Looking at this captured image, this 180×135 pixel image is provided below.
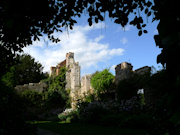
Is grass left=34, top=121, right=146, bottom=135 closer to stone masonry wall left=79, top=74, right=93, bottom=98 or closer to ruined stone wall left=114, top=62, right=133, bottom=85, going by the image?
ruined stone wall left=114, top=62, right=133, bottom=85

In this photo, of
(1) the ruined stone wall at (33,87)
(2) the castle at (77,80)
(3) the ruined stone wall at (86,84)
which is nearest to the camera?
(2) the castle at (77,80)

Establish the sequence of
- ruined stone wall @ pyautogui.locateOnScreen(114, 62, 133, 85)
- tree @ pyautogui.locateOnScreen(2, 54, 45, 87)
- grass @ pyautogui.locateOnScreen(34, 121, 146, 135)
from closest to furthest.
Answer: grass @ pyautogui.locateOnScreen(34, 121, 146, 135), ruined stone wall @ pyautogui.locateOnScreen(114, 62, 133, 85), tree @ pyautogui.locateOnScreen(2, 54, 45, 87)

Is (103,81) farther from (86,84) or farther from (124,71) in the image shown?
(86,84)

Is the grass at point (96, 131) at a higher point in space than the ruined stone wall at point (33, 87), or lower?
lower

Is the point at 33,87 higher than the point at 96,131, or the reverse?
the point at 33,87

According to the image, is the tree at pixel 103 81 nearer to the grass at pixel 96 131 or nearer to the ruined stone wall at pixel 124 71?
the ruined stone wall at pixel 124 71

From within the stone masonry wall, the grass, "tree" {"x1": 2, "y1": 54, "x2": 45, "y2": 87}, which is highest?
"tree" {"x1": 2, "y1": 54, "x2": 45, "y2": 87}

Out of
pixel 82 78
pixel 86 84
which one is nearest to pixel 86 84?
pixel 86 84

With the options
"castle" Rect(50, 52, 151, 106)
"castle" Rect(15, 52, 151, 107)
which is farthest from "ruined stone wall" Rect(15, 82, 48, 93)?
"castle" Rect(50, 52, 151, 106)

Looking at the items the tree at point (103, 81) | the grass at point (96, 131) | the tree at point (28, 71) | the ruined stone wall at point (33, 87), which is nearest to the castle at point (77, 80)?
the ruined stone wall at point (33, 87)

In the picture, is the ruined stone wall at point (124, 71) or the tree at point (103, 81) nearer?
the ruined stone wall at point (124, 71)

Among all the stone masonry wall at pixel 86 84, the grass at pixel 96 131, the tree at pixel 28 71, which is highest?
the tree at pixel 28 71

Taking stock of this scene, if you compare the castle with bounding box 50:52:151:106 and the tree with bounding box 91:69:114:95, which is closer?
the castle with bounding box 50:52:151:106

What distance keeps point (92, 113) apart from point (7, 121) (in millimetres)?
6116
